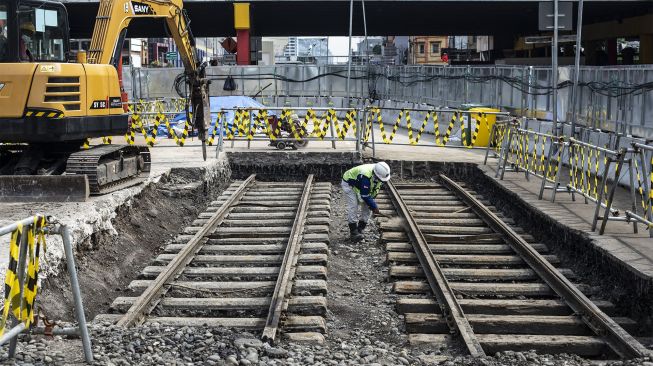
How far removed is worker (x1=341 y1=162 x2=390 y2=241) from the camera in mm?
13883

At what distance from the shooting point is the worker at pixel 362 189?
13.9 m

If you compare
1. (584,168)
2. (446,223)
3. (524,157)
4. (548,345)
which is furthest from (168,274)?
(524,157)

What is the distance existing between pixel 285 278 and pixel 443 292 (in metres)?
2.03

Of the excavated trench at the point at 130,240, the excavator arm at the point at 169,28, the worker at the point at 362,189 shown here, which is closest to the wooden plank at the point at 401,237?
the worker at the point at 362,189

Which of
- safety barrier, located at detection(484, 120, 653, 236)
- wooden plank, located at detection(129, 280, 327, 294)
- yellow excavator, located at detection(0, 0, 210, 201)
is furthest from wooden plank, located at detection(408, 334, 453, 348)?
yellow excavator, located at detection(0, 0, 210, 201)

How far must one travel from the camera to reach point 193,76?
19594 millimetres

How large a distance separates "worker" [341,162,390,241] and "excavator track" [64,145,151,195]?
4.24m

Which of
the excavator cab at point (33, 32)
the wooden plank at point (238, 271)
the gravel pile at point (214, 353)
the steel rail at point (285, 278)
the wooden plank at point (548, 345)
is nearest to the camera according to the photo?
the gravel pile at point (214, 353)

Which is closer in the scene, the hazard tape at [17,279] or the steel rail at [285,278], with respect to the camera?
the hazard tape at [17,279]

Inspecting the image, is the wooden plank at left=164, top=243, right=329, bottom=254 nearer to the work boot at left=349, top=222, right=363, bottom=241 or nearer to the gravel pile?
the work boot at left=349, top=222, right=363, bottom=241

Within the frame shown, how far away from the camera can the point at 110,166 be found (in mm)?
15305

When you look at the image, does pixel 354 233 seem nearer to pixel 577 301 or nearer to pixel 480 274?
pixel 480 274

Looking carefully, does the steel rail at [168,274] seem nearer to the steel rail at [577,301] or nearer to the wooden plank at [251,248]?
the wooden plank at [251,248]

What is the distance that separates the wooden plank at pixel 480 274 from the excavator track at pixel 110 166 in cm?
565
